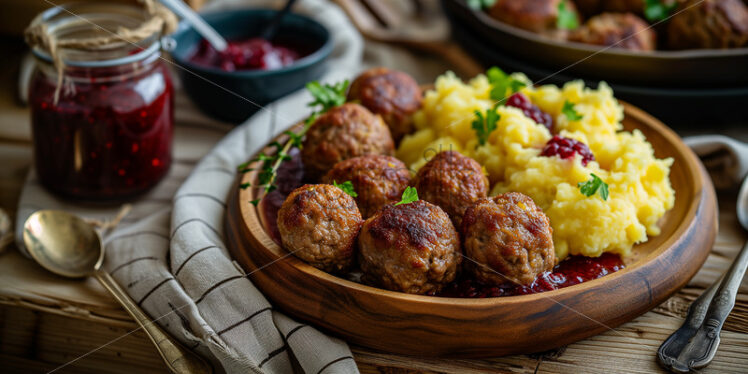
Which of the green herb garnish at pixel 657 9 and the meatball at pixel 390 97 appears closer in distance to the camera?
the meatball at pixel 390 97

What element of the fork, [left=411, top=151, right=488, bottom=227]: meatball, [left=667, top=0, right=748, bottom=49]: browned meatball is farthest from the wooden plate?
the fork

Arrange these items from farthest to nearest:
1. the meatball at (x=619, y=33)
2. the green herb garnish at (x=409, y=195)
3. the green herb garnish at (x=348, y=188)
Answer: the meatball at (x=619, y=33) → the green herb garnish at (x=348, y=188) → the green herb garnish at (x=409, y=195)

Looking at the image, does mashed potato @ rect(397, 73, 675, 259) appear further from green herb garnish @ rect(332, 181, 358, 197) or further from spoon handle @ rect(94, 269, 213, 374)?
spoon handle @ rect(94, 269, 213, 374)

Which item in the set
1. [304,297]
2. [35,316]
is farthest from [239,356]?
[35,316]

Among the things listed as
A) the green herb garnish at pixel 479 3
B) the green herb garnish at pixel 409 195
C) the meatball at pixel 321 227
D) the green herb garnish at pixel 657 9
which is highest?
the green herb garnish at pixel 657 9

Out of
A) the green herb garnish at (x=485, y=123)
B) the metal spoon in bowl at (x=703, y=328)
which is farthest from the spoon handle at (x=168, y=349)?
the metal spoon in bowl at (x=703, y=328)

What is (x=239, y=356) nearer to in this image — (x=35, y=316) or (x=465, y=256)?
(x=465, y=256)

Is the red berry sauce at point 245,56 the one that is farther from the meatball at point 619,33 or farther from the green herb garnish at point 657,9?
the green herb garnish at point 657,9
